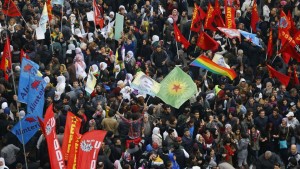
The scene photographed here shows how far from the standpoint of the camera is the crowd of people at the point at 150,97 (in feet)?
88.3

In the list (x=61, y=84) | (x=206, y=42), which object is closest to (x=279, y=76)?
(x=206, y=42)

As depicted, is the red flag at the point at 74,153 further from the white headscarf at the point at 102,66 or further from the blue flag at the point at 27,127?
the white headscarf at the point at 102,66

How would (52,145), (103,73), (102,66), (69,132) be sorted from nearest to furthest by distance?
(52,145), (69,132), (103,73), (102,66)

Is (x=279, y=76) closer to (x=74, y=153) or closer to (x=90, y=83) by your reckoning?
(x=90, y=83)

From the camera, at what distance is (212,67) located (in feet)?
100

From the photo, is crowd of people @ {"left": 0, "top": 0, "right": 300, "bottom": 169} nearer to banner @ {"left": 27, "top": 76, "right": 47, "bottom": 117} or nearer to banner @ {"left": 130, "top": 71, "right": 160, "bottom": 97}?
banner @ {"left": 130, "top": 71, "right": 160, "bottom": 97}

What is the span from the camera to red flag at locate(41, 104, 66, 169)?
23.7 m

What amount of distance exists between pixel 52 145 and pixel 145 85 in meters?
5.46

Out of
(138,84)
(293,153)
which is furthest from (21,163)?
(293,153)

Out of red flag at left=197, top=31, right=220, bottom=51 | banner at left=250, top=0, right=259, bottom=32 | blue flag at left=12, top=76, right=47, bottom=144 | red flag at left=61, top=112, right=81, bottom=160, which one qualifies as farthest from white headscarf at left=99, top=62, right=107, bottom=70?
red flag at left=61, top=112, right=81, bottom=160

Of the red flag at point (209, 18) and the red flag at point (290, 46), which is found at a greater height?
the red flag at point (209, 18)

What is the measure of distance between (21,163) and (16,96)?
203cm

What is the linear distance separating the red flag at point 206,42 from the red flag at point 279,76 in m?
1.55

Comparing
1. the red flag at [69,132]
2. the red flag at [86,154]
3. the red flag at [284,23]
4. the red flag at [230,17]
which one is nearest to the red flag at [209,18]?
the red flag at [230,17]
